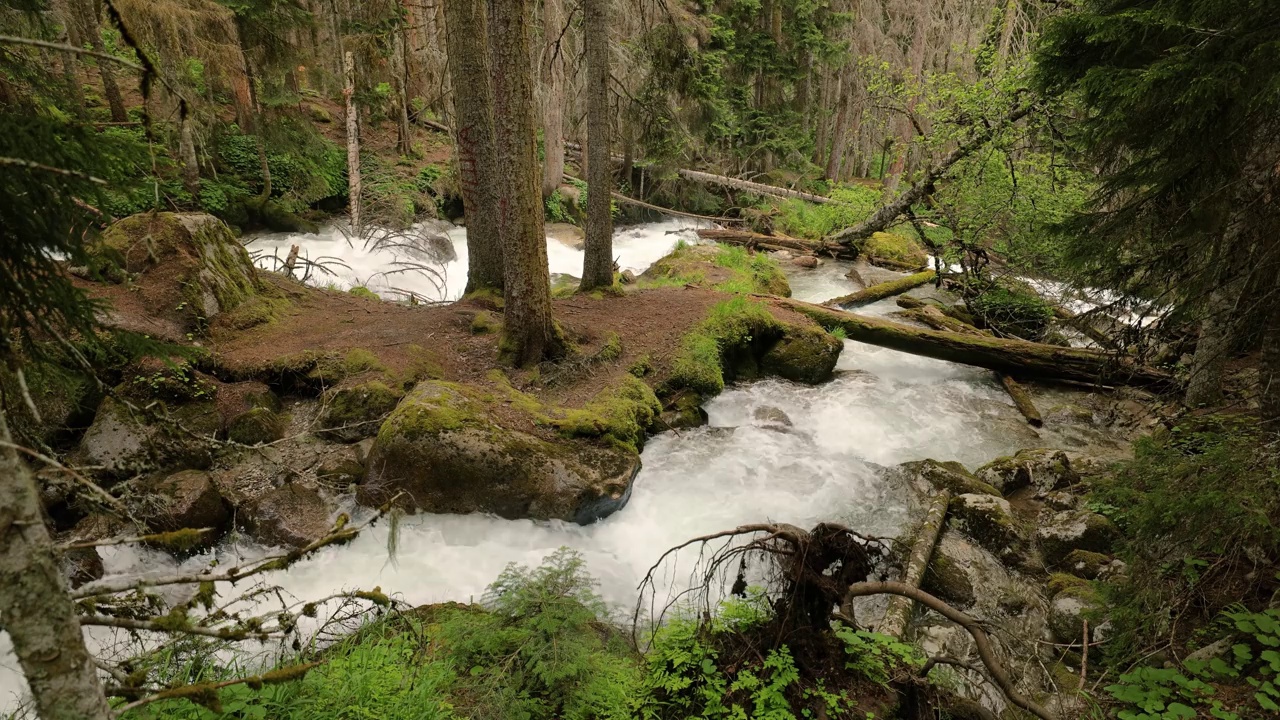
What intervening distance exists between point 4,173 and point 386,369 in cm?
622

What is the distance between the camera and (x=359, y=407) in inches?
277

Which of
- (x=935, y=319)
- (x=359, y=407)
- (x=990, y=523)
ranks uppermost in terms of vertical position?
(x=935, y=319)

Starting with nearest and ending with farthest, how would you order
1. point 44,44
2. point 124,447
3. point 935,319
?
point 44,44 < point 124,447 < point 935,319

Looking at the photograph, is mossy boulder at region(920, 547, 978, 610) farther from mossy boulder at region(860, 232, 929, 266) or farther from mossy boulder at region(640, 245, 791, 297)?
mossy boulder at region(860, 232, 929, 266)

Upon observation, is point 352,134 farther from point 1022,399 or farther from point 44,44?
point 1022,399

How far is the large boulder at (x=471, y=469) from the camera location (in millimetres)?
6164

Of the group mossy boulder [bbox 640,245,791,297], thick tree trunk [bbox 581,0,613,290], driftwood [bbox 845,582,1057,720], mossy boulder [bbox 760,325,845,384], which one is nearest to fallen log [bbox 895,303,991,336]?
mossy boulder [bbox 640,245,791,297]

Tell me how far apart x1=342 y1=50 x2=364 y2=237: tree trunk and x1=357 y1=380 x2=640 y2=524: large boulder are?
402 inches

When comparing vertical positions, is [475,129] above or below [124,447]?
above

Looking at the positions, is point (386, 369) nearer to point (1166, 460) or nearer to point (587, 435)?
point (587, 435)

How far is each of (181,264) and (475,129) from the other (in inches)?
171

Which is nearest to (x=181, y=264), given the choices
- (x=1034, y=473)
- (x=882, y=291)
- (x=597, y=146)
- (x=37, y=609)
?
(x=597, y=146)

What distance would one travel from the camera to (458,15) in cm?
844

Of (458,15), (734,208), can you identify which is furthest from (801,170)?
(458,15)
